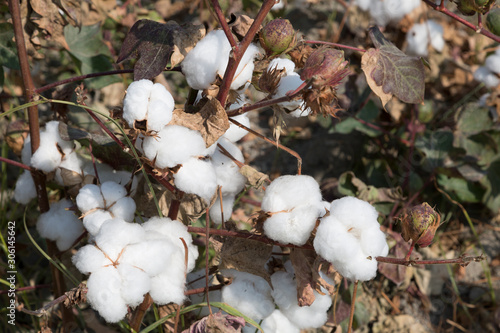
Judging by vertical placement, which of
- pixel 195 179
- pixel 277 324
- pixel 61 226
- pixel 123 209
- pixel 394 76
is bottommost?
pixel 277 324

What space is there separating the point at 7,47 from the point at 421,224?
1.11 metres

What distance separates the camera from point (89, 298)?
89 cm

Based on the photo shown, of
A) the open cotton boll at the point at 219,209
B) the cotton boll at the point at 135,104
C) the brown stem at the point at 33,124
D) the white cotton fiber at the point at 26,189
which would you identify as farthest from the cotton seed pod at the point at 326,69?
the white cotton fiber at the point at 26,189

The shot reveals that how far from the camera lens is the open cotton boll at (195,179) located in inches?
35.9

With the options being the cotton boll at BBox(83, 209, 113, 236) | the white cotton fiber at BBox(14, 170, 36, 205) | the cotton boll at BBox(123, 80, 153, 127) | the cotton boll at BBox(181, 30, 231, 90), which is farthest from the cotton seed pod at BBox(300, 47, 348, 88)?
the white cotton fiber at BBox(14, 170, 36, 205)

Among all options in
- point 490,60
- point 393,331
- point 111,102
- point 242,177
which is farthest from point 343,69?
point 111,102

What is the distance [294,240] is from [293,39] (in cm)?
36

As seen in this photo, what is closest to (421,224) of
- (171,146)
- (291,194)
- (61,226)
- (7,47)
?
(291,194)

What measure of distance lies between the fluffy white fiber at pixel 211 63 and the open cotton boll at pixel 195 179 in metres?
0.15

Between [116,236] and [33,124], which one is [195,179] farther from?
[33,124]

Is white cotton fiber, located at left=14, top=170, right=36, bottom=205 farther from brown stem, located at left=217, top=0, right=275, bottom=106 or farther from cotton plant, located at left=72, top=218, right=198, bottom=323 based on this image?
brown stem, located at left=217, top=0, right=275, bottom=106

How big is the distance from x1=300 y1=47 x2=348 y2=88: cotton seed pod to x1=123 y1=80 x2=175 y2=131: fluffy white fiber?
251 mm

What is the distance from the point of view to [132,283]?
0.89 m

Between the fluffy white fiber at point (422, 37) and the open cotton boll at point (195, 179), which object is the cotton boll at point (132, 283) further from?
the fluffy white fiber at point (422, 37)
